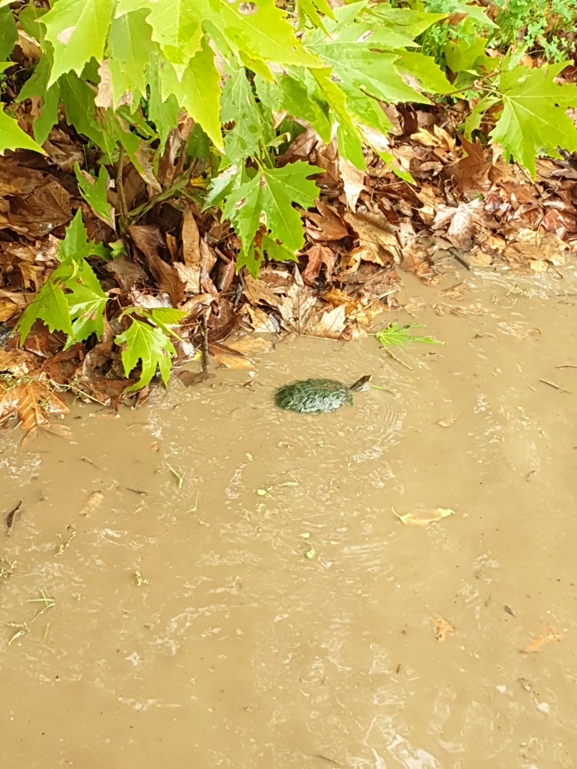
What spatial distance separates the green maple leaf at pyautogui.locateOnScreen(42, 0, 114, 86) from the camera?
991 millimetres

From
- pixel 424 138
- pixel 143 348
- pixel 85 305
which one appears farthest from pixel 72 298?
pixel 424 138

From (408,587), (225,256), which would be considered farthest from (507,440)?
(225,256)

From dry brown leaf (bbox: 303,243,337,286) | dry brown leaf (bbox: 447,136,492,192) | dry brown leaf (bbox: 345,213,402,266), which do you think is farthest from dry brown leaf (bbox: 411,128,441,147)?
dry brown leaf (bbox: 303,243,337,286)

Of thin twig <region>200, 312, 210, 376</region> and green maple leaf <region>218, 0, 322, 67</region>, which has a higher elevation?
green maple leaf <region>218, 0, 322, 67</region>

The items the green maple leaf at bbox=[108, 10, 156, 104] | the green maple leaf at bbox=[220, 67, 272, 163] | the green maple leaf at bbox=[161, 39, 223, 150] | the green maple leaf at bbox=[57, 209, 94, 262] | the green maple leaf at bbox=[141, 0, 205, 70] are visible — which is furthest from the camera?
the green maple leaf at bbox=[57, 209, 94, 262]

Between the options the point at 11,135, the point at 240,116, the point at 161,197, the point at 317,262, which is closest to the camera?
the point at 11,135

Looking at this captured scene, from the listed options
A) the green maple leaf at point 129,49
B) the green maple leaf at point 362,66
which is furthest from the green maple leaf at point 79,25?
the green maple leaf at point 362,66

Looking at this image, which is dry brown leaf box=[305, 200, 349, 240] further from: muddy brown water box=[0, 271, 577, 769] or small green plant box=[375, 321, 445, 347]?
muddy brown water box=[0, 271, 577, 769]

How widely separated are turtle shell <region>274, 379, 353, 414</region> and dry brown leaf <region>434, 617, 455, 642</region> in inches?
31.8

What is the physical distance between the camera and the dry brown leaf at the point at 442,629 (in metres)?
1.68

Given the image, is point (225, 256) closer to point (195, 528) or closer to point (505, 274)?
point (195, 528)

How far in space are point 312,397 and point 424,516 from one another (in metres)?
0.57

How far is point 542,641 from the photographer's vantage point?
5.54 ft

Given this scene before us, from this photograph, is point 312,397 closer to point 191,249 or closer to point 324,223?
point 191,249
